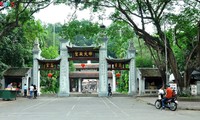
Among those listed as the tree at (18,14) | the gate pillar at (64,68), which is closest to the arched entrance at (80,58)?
the gate pillar at (64,68)

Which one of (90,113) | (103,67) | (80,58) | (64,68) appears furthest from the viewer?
(80,58)

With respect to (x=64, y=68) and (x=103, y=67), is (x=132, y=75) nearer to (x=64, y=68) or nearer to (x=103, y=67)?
(x=103, y=67)

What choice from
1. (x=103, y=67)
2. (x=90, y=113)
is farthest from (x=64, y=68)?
(x=90, y=113)

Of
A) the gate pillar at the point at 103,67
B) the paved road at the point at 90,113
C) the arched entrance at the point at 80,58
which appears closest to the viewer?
the paved road at the point at 90,113

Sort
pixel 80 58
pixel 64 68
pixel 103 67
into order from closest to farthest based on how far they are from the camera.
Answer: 1. pixel 64 68
2. pixel 103 67
3. pixel 80 58

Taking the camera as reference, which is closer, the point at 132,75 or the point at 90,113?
the point at 90,113

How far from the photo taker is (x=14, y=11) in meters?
26.6

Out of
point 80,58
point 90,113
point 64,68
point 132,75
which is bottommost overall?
point 90,113

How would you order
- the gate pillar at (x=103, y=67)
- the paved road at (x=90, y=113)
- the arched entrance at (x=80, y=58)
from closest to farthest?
the paved road at (x=90, y=113) → the arched entrance at (x=80, y=58) → the gate pillar at (x=103, y=67)

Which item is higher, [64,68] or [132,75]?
[64,68]

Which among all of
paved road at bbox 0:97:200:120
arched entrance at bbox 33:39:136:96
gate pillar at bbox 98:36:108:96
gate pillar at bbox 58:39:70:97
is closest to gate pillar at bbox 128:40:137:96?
arched entrance at bbox 33:39:136:96

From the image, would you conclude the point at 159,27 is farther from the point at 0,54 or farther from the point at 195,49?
the point at 0,54

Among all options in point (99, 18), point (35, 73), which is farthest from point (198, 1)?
point (35, 73)

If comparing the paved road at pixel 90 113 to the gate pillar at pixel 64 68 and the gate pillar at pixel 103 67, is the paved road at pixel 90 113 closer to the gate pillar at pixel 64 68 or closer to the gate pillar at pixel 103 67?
the gate pillar at pixel 64 68
